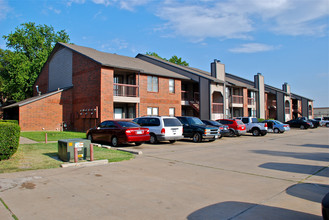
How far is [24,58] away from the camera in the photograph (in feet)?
138

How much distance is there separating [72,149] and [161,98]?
1845 centimetres

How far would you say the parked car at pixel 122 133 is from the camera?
14.0 m

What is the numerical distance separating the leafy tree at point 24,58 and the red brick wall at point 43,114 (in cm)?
1802

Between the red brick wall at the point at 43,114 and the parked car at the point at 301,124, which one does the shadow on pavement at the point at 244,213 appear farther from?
the parked car at the point at 301,124

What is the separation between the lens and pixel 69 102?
26.8m

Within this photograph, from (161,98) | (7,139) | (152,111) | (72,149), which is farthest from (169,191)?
(161,98)

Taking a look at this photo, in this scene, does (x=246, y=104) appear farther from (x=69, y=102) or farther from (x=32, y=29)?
(x=32, y=29)

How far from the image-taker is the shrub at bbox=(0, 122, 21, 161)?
927 cm

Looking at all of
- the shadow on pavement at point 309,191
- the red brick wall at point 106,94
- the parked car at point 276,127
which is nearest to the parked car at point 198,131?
the red brick wall at point 106,94

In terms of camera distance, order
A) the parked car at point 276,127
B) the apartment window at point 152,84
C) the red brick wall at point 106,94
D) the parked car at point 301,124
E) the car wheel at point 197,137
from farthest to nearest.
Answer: the parked car at point 301,124 < the parked car at point 276,127 < the apartment window at point 152,84 < the red brick wall at point 106,94 < the car wheel at point 197,137

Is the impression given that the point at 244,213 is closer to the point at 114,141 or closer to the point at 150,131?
the point at 114,141

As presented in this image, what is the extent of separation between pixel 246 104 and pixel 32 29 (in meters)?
38.9

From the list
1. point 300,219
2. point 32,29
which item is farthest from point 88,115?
point 32,29

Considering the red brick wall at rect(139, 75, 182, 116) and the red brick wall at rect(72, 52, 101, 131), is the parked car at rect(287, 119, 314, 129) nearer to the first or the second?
the red brick wall at rect(139, 75, 182, 116)
